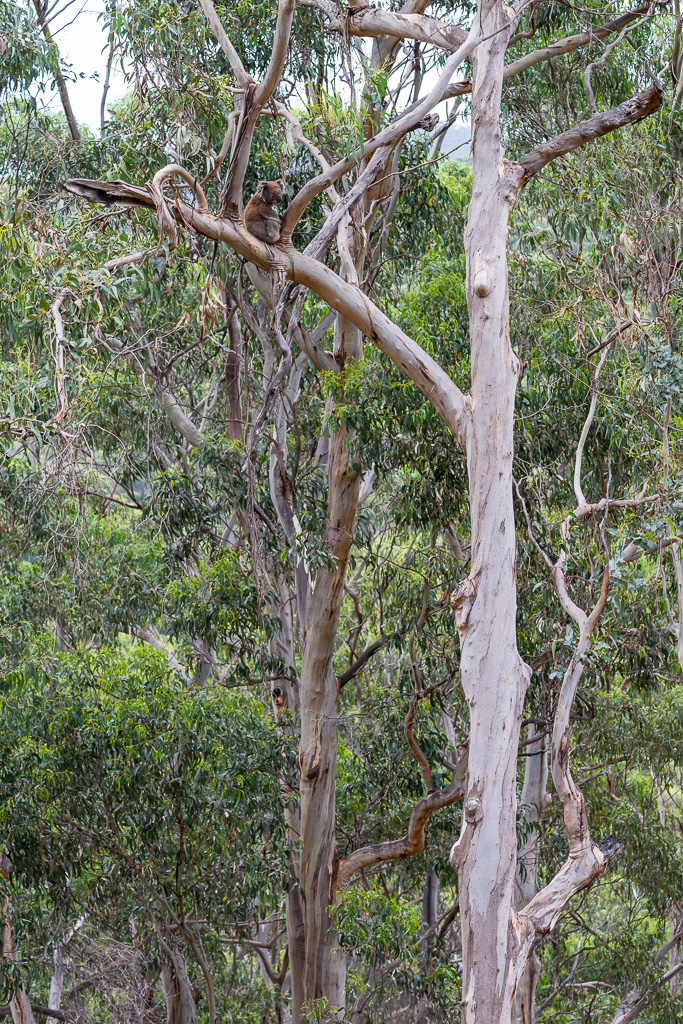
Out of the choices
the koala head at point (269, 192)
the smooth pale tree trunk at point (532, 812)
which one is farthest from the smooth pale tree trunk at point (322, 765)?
the koala head at point (269, 192)

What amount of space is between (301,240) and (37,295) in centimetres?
363

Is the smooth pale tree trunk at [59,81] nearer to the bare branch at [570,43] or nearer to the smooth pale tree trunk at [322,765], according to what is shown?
the bare branch at [570,43]

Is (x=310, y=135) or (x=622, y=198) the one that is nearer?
(x=622, y=198)

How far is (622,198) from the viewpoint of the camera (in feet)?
21.6

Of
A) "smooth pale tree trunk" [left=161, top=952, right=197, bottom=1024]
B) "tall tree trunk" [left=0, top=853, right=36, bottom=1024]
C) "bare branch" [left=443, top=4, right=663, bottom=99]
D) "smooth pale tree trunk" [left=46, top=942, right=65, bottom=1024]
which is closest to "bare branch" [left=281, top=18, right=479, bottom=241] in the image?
"bare branch" [left=443, top=4, right=663, bottom=99]

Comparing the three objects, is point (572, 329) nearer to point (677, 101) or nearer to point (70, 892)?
point (677, 101)

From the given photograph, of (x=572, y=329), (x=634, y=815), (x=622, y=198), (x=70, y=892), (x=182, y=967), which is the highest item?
(x=622, y=198)

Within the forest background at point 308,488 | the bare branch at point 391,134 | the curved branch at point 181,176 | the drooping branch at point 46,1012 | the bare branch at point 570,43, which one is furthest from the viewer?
the drooping branch at point 46,1012

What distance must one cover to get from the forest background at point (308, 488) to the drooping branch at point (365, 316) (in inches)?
1.9

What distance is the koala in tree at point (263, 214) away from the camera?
4938 millimetres

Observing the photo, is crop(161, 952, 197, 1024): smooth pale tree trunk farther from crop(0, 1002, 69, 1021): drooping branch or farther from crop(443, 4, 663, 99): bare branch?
crop(443, 4, 663, 99): bare branch

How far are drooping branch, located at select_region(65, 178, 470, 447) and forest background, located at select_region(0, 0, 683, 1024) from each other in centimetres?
5

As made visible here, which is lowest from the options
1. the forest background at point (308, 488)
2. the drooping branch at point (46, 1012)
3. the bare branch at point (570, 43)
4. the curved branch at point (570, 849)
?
the drooping branch at point (46, 1012)

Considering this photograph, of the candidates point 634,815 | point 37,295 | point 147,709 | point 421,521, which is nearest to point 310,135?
point 421,521
